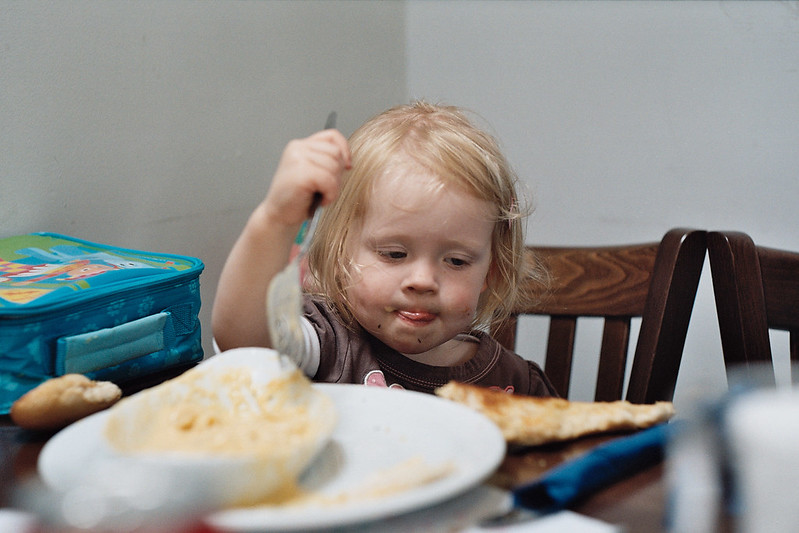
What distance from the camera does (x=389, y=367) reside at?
1.06 metres

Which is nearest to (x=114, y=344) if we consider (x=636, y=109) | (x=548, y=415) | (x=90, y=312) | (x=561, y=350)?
(x=90, y=312)

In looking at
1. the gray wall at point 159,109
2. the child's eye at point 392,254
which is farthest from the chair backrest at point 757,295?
the gray wall at point 159,109

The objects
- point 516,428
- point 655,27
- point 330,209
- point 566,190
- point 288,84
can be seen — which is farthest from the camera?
point 566,190

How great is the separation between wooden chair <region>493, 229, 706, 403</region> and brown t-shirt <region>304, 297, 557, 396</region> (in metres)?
0.13

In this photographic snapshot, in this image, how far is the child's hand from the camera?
2.40 feet

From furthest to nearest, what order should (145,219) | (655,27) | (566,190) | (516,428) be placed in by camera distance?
(566,190)
(655,27)
(145,219)
(516,428)

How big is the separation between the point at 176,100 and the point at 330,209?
464 millimetres

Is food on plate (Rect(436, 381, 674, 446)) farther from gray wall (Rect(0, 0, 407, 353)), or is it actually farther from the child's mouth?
gray wall (Rect(0, 0, 407, 353))

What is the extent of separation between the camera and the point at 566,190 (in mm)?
1941

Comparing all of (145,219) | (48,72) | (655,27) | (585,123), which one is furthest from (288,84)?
(655,27)

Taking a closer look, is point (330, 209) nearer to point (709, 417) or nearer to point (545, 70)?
point (709, 417)

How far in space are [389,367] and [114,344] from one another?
35cm

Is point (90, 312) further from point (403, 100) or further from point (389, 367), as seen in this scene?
point (403, 100)

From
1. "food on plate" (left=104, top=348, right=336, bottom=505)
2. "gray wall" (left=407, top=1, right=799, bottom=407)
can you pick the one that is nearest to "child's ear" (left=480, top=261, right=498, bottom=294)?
"food on plate" (left=104, top=348, right=336, bottom=505)
